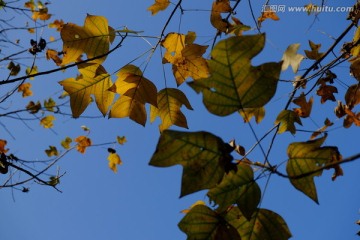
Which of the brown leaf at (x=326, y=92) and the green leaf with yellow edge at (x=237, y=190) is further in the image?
the brown leaf at (x=326, y=92)

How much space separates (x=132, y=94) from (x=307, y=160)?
62 cm

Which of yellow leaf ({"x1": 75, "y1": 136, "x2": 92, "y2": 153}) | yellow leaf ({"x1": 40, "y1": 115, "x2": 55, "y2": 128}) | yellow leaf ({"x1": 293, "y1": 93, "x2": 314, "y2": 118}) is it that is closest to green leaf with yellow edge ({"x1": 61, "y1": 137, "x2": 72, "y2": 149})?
yellow leaf ({"x1": 75, "y1": 136, "x2": 92, "y2": 153})

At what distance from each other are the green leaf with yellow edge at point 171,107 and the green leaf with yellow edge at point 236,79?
1.72 ft

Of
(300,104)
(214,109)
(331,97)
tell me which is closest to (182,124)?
(214,109)

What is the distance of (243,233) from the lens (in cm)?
84

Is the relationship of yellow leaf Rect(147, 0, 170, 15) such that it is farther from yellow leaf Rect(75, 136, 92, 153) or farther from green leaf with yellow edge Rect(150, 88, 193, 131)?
yellow leaf Rect(75, 136, 92, 153)

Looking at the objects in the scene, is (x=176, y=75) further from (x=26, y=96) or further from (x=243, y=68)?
(x=26, y=96)

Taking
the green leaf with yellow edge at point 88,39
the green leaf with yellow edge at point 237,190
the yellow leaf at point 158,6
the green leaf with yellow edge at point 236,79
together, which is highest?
the yellow leaf at point 158,6

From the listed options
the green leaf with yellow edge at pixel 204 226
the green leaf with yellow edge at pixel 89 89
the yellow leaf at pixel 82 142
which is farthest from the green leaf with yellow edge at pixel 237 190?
the yellow leaf at pixel 82 142

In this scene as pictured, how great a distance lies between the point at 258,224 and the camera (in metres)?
0.83

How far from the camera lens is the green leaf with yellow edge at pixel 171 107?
1.17m

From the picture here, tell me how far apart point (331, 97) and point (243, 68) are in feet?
4.02

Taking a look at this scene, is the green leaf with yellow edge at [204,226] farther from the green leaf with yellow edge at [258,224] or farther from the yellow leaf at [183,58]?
the yellow leaf at [183,58]

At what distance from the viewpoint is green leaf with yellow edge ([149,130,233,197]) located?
61 centimetres
